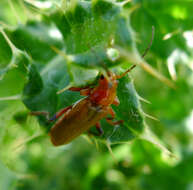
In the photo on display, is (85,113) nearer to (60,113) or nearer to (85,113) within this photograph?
(85,113)

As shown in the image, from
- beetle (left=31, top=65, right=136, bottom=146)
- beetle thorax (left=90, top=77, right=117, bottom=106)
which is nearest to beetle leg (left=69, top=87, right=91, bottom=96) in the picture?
beetle (left=31, top=65, right=136, bottom=146)

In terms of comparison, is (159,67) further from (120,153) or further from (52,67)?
(120,153)

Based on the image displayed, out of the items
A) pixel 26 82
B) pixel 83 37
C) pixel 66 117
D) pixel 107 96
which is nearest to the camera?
pixel 83 37

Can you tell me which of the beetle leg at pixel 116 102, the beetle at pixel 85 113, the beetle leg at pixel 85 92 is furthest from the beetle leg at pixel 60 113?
the beetle leg at pixel 116 102

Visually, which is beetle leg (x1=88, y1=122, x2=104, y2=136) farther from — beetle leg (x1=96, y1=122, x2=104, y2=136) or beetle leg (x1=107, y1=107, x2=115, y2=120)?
beetle leg (x1=107, y1=107, x2=115, y2=120)

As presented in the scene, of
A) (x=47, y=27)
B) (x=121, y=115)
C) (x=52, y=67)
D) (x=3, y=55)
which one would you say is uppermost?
(x=3, y=55)

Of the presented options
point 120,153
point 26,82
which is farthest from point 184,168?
point 26,82
